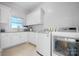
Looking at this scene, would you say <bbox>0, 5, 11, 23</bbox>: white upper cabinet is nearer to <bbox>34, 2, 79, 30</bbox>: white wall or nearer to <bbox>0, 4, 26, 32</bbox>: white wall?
<bbox>0, 4, 26, 32</bbox>: white wall

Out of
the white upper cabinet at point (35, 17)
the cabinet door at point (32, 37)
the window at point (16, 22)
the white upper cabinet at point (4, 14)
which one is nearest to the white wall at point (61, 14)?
the white upper cabinet at point (35, 17)

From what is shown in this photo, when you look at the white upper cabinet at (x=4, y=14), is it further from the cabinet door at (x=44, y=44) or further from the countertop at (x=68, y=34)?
the countertop at (x=68, y=34)

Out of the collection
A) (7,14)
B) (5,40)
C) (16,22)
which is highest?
(7,14)

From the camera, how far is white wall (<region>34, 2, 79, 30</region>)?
110 centimetres

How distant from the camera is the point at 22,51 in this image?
3.93 ft

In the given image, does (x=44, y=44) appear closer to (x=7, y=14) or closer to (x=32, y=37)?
(x=32, y=37)

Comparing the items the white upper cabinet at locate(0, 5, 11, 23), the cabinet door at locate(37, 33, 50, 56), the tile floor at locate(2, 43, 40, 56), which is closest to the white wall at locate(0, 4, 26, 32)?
the white upper cabinet at locate(0, 5, 11, 23)

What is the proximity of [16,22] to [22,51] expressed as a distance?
412mm

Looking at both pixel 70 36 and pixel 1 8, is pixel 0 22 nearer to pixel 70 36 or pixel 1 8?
pixel 1 8

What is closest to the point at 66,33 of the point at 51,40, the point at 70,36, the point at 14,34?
the point at 70,36

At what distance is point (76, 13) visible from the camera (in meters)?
1.11

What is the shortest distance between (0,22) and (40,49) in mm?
674

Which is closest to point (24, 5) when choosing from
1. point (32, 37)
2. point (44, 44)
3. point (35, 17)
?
point (35, 17)

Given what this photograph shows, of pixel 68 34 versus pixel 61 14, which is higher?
pixel 61 14
